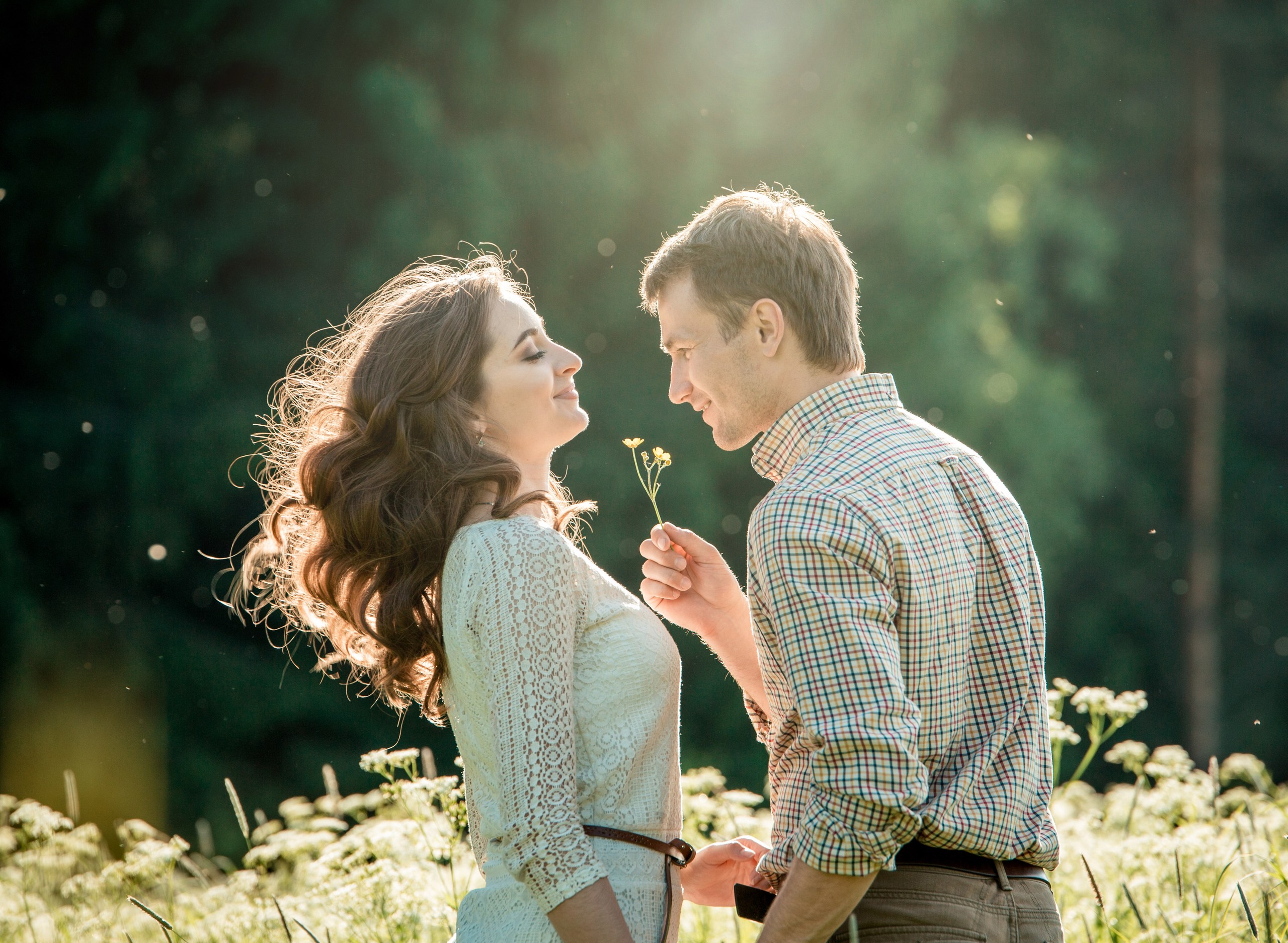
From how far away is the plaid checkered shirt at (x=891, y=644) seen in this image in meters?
1.64

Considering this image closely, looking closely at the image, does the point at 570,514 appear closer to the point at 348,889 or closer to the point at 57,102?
the point at 348,889

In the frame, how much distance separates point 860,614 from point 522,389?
100 centimetres

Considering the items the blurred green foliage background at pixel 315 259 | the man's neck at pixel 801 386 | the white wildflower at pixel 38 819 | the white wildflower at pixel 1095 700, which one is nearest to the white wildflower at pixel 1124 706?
the white wildflower at pixel 1095 700

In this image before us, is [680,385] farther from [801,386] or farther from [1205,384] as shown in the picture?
[1205,384]

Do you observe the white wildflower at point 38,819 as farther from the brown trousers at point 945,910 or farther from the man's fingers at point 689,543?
the brown trousers at point 945,910

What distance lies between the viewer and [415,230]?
9227 mm

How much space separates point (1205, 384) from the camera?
49.9 ft

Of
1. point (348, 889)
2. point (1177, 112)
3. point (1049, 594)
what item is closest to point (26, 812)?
point (348, 889)

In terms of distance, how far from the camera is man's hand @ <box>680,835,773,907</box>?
2.30m

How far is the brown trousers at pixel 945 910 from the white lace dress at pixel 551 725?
1.37 ft

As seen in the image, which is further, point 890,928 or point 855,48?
point 855,48

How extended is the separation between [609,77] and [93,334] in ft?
15.6

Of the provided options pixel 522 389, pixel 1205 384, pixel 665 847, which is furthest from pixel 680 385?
pixel 1205 384

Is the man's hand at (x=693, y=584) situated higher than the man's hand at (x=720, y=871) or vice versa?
the man's hand at (x=693, y=584)
